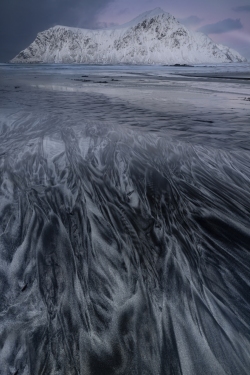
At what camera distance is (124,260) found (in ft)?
4.18

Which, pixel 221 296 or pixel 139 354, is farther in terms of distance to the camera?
pixel 221 296

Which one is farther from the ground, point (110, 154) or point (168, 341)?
point (110, 154)

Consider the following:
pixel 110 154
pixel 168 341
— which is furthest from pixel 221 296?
pixel 110 154

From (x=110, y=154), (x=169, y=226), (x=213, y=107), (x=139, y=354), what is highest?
(x=213, y=107)

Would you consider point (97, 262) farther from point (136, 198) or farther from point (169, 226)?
point (136, 198)

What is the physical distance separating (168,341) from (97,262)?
525 mm

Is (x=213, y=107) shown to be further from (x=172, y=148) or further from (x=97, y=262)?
(x=97, y=262)

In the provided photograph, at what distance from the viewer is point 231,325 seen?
94 cm

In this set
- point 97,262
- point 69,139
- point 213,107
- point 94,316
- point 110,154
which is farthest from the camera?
point 213,107

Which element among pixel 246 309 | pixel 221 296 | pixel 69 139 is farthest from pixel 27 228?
pixel 69 139

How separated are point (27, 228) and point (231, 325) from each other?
1.25 meters

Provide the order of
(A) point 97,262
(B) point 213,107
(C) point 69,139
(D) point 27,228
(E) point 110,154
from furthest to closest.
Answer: (B) point 213,107 < (C) point 69,139 < (E) point 110,154 < (D) point 27,228 < (A) point 97,262

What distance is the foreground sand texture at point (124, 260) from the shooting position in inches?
33.7

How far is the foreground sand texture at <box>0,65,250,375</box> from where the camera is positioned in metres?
0.86
